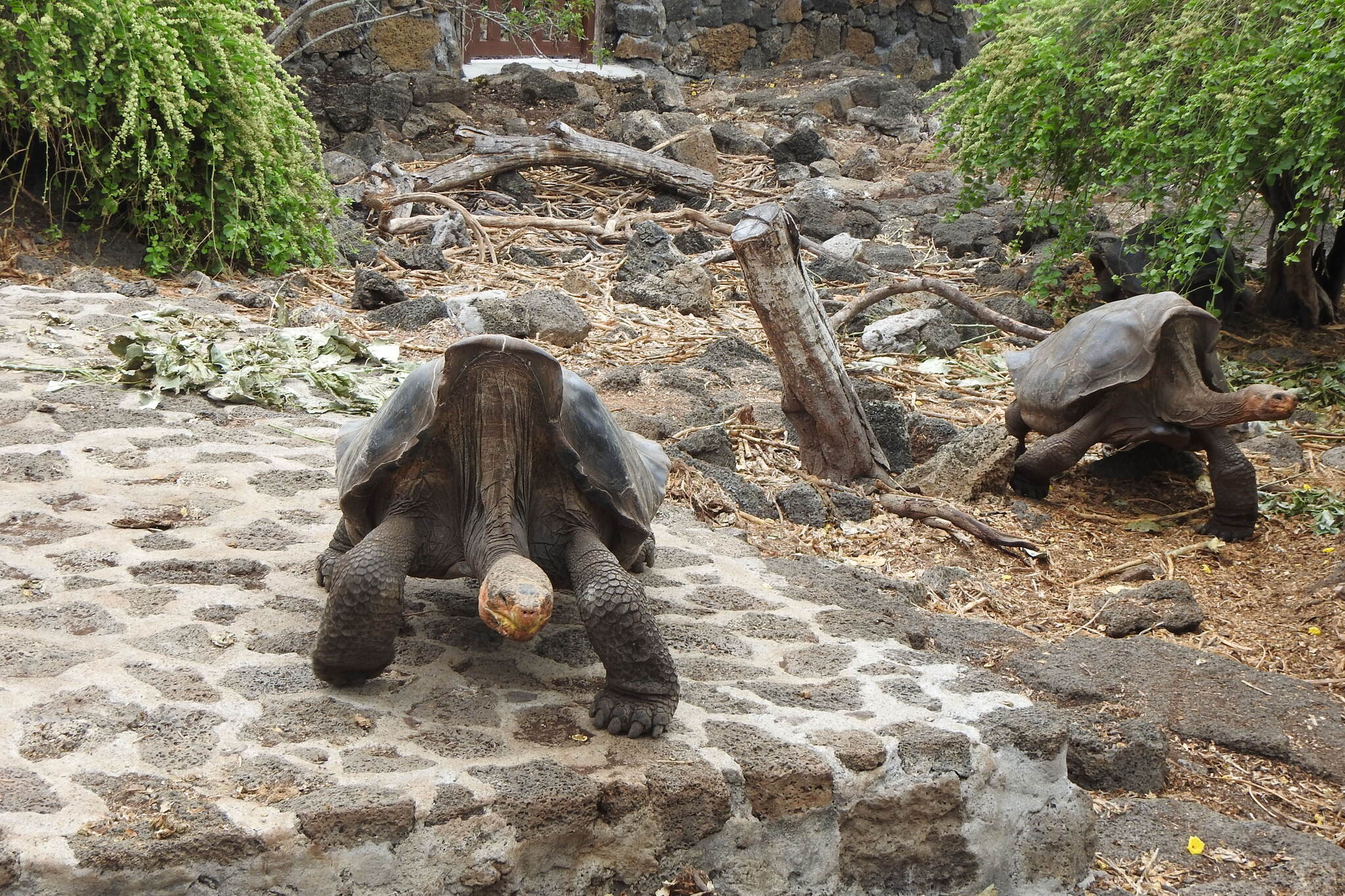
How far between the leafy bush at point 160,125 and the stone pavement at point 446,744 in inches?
146

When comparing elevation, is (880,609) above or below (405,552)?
below

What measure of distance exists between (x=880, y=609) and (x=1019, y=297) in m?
5.75

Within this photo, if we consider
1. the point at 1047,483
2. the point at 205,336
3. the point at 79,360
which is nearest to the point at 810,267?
the point at 1047,483

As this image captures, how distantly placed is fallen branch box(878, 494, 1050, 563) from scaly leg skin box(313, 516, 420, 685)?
293cm

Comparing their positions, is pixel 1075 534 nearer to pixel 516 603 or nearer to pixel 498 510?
pixel 498 510

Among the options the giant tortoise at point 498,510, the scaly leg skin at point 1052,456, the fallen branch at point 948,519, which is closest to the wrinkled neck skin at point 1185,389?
the scaly leg skin at point 1052,456

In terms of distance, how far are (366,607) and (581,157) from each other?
398 inches

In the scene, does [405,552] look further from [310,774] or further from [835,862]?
[835,862]

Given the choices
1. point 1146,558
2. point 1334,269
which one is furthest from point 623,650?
point 1334,269

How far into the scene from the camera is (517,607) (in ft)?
7.75

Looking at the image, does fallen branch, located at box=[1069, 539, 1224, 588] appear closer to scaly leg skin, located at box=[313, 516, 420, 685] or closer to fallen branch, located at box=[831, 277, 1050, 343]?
fallen branch, located at box=[831, 277, 1050, 343]

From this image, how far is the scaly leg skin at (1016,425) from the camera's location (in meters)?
6.08

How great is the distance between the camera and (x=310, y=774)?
2.44 m

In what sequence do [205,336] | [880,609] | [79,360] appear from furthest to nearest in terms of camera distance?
[205,336] → [79,360] → [880,609]
